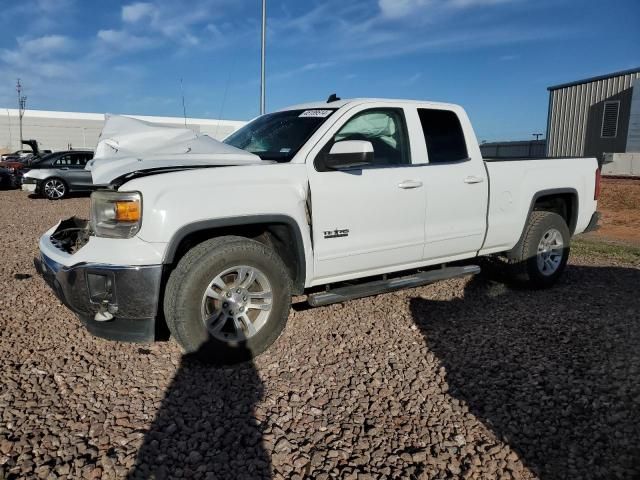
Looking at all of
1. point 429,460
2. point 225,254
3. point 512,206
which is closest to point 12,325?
point 225,254

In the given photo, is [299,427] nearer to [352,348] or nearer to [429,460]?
[429,460]

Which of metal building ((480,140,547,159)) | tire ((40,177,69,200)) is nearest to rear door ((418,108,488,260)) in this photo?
tire ((40,177,69,200))

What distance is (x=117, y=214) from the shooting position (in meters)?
3.27

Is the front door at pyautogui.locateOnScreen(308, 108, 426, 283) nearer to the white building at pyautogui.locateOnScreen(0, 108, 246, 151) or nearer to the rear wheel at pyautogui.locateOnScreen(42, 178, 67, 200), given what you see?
the rear wheel at pyautogui.locateOnScreen(42, 178, 67, 200)

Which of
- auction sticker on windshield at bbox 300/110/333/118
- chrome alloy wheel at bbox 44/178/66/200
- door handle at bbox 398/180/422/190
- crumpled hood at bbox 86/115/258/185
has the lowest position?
chrome alloy wheel at bbox 44/178/66/200

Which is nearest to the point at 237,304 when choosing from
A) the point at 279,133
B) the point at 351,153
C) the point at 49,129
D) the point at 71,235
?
the point at 351,153

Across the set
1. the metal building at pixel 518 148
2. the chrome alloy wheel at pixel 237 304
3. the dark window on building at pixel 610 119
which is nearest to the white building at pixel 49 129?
the metal building at pixel 518 148

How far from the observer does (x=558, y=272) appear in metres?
5.82

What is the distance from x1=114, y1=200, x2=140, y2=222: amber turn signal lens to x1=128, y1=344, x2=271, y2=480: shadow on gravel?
3.53ft

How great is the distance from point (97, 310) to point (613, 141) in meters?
23.5

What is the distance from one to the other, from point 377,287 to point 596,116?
22.3m

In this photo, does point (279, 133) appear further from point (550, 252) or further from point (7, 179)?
point (7, 179)

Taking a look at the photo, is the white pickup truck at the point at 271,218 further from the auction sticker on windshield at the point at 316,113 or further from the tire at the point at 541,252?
the tire at the point at 541,252

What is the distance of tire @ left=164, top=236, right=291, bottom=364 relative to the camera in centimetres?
337
